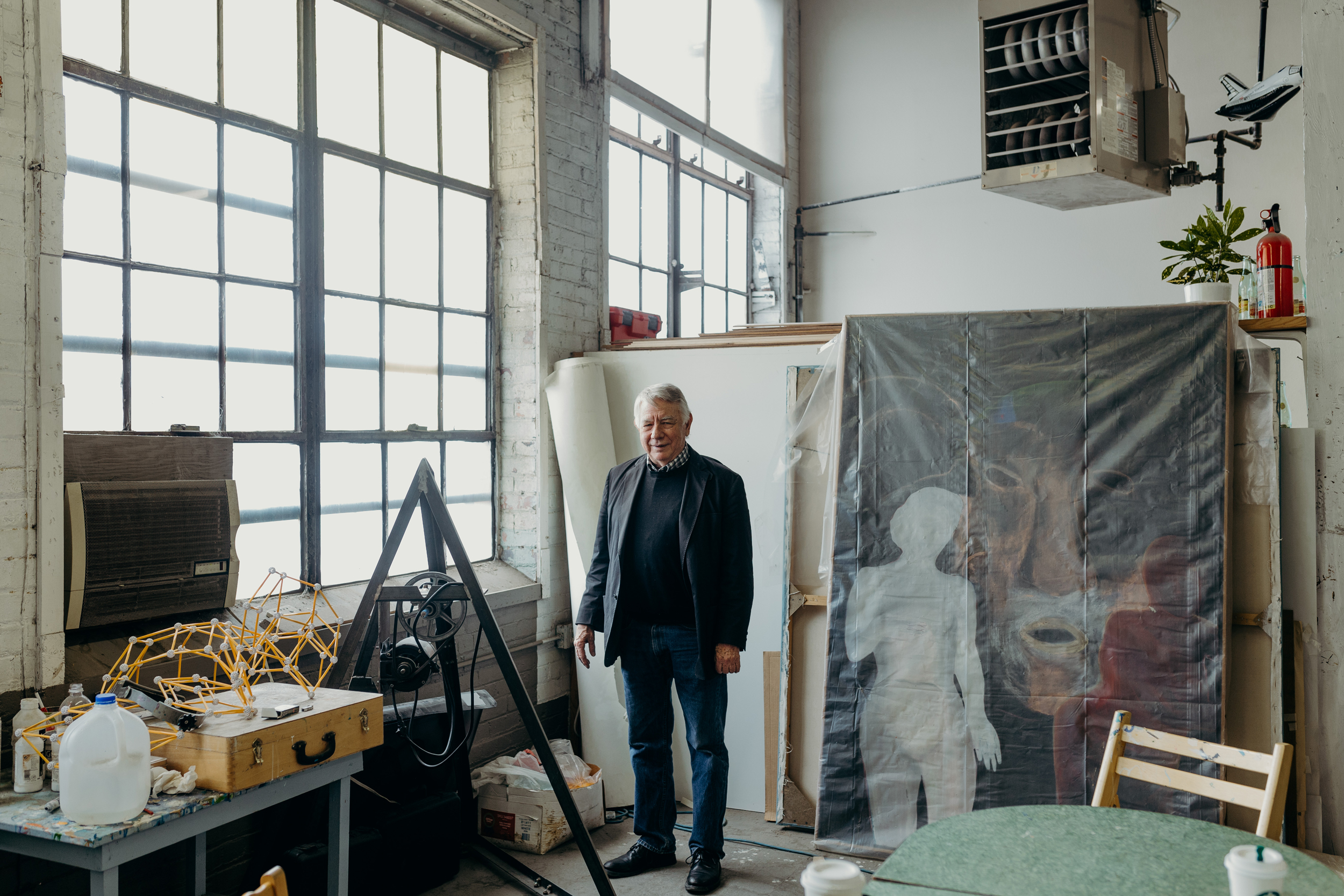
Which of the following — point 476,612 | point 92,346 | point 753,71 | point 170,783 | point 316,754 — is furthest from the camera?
point 753,71

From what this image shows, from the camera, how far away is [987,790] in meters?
3.15

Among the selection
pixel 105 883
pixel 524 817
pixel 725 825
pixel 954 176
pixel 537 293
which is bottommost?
pixel 725 825

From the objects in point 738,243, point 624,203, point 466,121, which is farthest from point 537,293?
point 738,243

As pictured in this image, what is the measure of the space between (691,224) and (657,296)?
0.59 m

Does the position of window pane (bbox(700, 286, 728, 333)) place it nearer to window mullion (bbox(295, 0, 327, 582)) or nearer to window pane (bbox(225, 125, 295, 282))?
window mullion (bbox(295, 0, 327, 582))

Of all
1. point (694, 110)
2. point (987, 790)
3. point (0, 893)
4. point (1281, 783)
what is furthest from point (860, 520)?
point (694, 110)

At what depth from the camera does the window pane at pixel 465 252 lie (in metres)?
4.04

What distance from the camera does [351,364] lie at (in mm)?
3590

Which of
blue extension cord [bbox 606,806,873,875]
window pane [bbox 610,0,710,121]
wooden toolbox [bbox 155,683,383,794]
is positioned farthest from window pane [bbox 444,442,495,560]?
window pane [bbox 610,0,710,121]

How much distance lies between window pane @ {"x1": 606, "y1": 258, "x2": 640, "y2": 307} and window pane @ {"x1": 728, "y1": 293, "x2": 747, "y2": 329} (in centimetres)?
109

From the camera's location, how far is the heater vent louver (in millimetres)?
2525

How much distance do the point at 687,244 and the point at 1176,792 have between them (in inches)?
147

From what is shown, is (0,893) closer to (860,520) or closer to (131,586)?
(131,586)

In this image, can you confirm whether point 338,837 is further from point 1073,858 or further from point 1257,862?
point 1257,862
